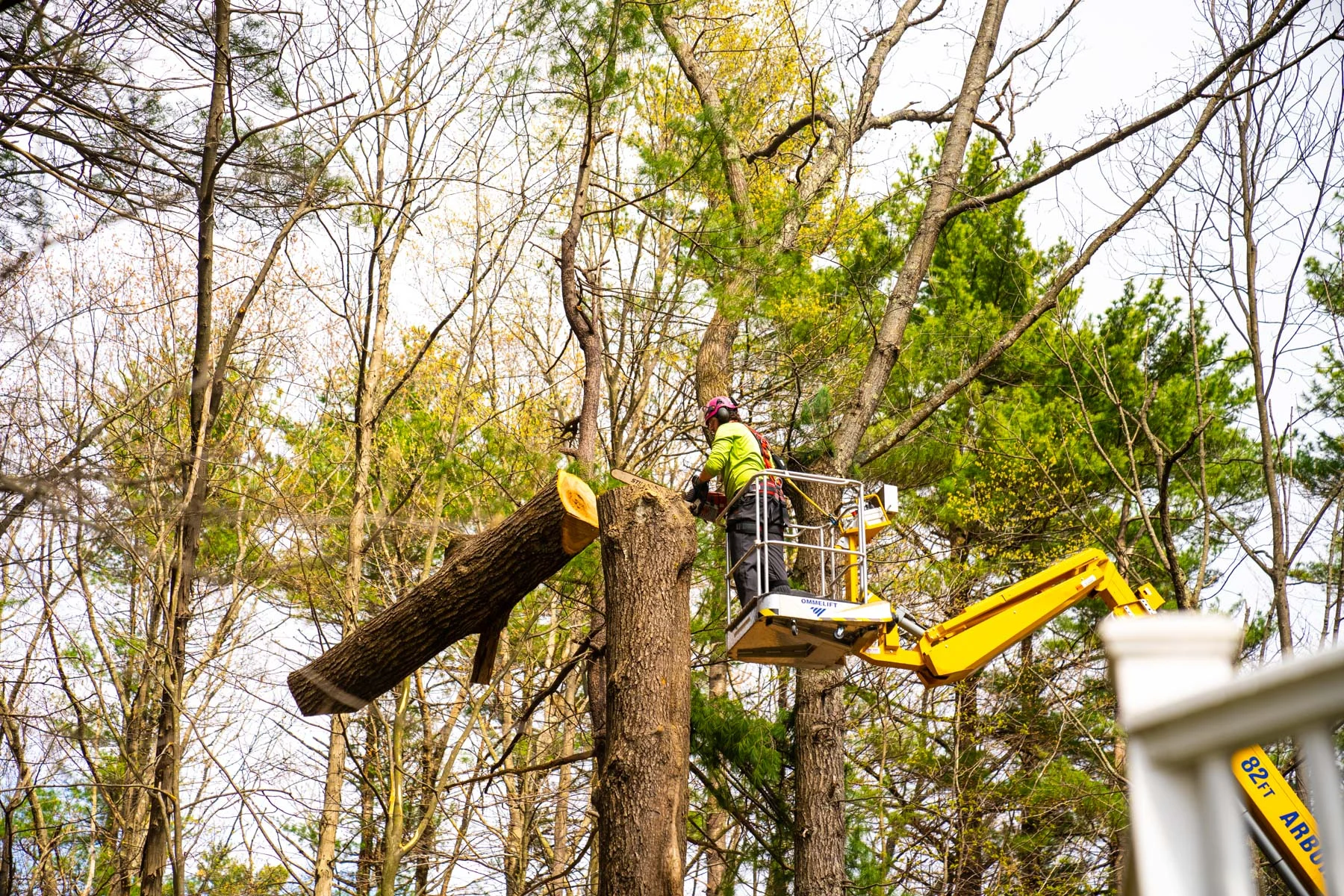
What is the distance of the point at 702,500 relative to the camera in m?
7.52

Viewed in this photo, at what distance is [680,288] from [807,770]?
4.09 m

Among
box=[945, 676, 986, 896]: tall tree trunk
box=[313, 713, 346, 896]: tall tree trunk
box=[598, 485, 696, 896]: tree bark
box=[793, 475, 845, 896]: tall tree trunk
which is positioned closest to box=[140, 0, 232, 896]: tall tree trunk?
box=[598, 485, 696, 896]: tree bark

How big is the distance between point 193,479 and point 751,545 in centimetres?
298

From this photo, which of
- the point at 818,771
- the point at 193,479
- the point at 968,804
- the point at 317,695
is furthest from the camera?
the point at 968,804

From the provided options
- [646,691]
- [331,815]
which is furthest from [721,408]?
[331,815]

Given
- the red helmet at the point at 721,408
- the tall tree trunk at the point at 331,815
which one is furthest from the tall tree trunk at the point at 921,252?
the tall tree trunk at the point at 331,815

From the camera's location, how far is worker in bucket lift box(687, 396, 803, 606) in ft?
23.2

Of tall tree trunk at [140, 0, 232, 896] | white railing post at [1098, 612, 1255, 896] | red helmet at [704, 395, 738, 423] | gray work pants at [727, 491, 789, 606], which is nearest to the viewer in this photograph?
white railing post at [1098, 612, 1255, 896]

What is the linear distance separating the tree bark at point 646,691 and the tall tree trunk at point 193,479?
2.28m

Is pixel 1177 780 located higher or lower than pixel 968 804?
lower

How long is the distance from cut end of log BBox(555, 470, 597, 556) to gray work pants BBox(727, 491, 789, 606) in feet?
2.73

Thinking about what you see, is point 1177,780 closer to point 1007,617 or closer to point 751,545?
point 751,545

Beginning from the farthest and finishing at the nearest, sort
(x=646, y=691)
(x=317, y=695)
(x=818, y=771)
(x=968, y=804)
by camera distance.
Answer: (x=968, y=804)
(x=818, y=771)
(x=317, y=695)
(x=646, y=691)

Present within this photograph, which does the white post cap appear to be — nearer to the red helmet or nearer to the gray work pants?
the gray work pants
